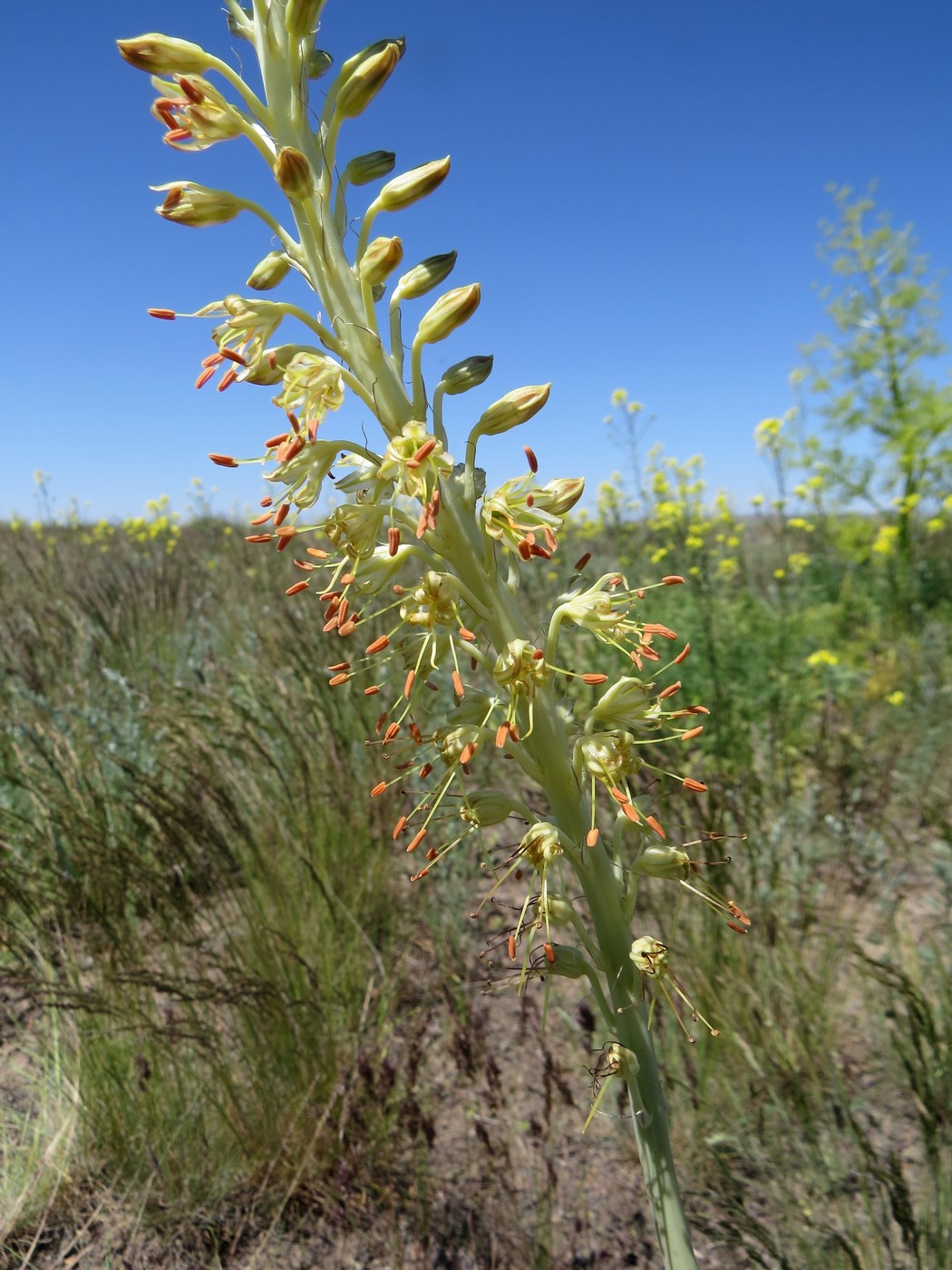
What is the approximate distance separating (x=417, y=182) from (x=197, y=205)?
0.41m

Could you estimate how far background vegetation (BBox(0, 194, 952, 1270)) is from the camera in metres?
2.51

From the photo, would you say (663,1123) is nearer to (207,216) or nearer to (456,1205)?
(456,1205)

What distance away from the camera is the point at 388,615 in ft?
20.1

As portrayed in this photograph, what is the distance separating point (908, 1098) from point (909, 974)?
476mm

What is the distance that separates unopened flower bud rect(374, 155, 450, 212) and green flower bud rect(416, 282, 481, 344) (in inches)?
7.9

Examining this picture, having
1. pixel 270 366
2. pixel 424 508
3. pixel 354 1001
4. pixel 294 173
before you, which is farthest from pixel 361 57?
pixel 354 1001

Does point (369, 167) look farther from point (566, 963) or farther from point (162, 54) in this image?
point (566, 963)

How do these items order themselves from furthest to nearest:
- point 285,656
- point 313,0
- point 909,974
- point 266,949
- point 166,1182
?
point 285,656
point 909,974
point 266,949
point 166,1182
point 313,0

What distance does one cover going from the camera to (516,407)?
61.9 inches

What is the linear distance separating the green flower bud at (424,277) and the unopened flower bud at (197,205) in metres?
0.34

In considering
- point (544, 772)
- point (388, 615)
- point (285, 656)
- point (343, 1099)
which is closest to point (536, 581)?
point (388, 615)

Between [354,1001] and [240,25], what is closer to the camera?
[240,25]

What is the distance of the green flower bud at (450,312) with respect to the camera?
1.53 m

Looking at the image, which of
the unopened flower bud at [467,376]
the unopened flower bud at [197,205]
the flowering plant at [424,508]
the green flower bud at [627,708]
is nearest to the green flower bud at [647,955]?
the flowering plant at [424,508]
